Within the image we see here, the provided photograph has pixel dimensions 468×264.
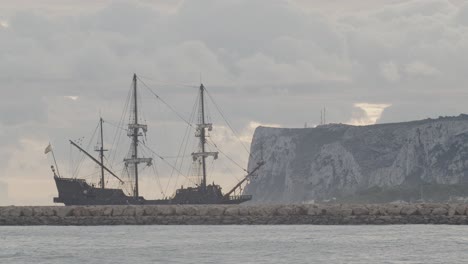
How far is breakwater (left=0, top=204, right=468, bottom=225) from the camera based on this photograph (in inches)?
3962

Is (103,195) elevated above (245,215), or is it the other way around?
(103,195)

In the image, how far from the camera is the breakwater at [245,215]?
10062 centimetres

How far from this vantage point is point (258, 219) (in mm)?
106188

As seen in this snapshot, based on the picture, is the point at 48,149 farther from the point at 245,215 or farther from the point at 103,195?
the point at 245,215

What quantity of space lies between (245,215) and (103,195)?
52.0m

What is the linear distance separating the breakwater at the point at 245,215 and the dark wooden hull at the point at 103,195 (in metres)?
38.8
